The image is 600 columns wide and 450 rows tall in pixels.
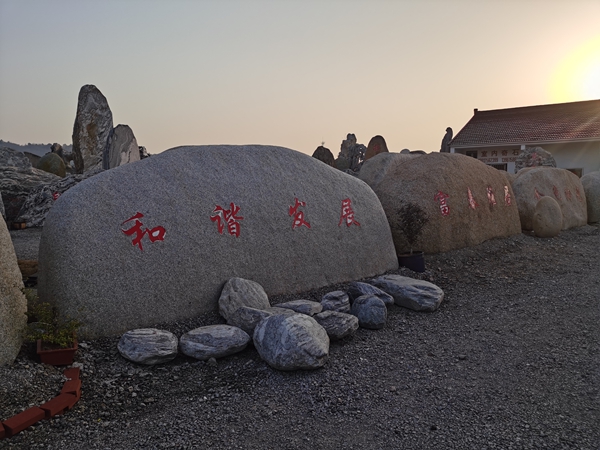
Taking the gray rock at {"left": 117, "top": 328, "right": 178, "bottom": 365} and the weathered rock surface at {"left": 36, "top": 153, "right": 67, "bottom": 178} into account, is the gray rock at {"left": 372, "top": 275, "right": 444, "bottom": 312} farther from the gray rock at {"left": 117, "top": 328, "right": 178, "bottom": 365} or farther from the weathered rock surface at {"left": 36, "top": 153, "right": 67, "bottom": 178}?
the weathered rock surface at {"left": 36, "top": 153, "right": 67, "bottom": 178}

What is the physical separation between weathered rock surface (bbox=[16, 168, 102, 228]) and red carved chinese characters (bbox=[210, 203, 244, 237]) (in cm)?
668

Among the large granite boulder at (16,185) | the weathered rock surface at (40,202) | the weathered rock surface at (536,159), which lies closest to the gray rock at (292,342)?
the weathered rock surface at (40,202)

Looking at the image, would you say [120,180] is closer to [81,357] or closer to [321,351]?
[81,357]

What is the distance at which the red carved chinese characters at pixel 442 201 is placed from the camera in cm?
792

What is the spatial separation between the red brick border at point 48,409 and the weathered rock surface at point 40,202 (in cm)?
804

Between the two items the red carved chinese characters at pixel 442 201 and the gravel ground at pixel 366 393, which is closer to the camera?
the gravel ground at pixel 366 393

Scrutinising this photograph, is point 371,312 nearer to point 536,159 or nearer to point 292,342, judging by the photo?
point 292,342

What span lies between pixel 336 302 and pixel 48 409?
2814 millimetres

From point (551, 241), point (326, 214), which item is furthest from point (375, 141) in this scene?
point (326, 214)

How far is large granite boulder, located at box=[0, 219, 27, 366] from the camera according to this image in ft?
12.1

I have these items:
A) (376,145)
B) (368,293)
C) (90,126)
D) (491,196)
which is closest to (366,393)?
(368,293)

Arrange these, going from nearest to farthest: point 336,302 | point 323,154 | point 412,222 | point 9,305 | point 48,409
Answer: point 48,409, point 9,305, point 336,302, point 412,222, point 323,154

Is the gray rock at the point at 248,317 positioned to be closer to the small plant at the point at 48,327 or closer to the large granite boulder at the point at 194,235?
the large granite boulder at the point at 194,235

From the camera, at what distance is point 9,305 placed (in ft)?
12.5
